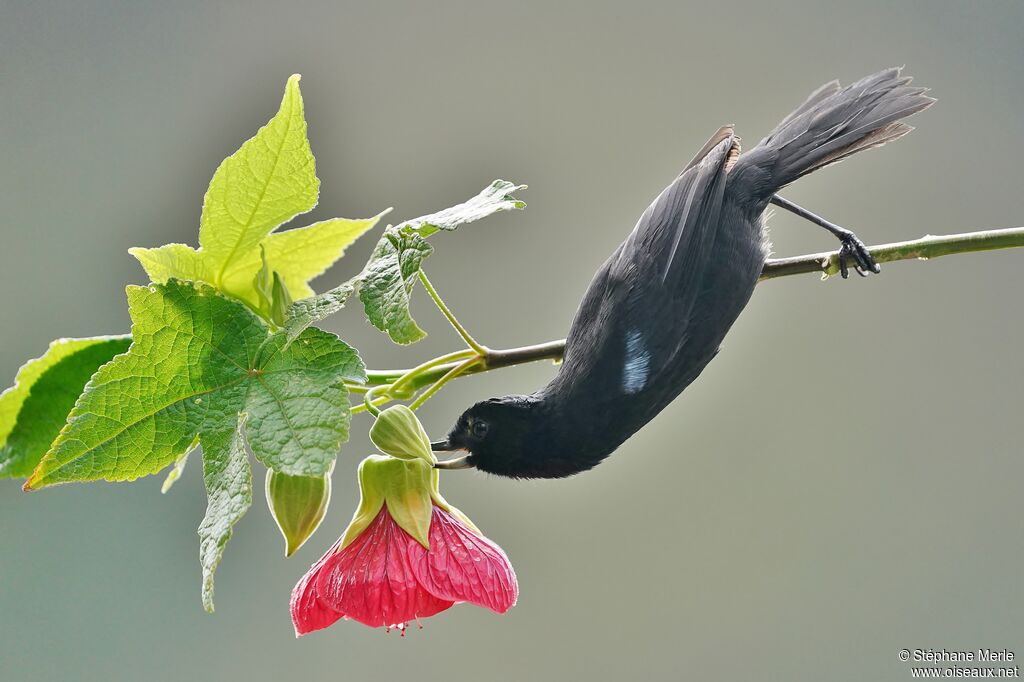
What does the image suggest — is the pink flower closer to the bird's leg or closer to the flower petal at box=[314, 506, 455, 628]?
the flower petal at box=[314, 506, 455, 628]

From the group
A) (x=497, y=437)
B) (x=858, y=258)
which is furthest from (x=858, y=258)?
(x=497, y=437)

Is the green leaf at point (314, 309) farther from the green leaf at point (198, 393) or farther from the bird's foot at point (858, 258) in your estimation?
the bird's foot at point (858, 258)

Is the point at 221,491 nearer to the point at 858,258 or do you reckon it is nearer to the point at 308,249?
the point at 308,249

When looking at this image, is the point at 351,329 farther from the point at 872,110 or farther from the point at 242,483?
the point at 242,483

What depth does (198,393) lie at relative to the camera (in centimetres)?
56

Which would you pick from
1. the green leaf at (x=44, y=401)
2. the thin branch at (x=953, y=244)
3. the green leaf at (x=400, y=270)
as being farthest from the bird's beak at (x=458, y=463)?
the thin branch at (x=953, y=244)

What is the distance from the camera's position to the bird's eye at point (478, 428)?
687mm

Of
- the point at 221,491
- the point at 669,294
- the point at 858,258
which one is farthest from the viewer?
the point at 858,258

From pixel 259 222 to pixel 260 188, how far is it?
0.03m

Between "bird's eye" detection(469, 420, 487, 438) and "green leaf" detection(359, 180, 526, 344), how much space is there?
0.44ft

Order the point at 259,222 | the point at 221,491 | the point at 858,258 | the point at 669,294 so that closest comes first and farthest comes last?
the point at 221,491 → the point at 259,222 → the point at 669,294 → the point at 858,258

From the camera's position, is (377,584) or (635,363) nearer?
(377,584)

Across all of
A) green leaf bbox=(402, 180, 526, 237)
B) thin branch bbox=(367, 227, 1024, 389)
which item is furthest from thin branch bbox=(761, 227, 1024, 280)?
green leaf bbox=(402, 180, 526, 237)

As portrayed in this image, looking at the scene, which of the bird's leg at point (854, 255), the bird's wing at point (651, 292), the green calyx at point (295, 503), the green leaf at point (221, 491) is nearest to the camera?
the green leaf at point (221, 491)
